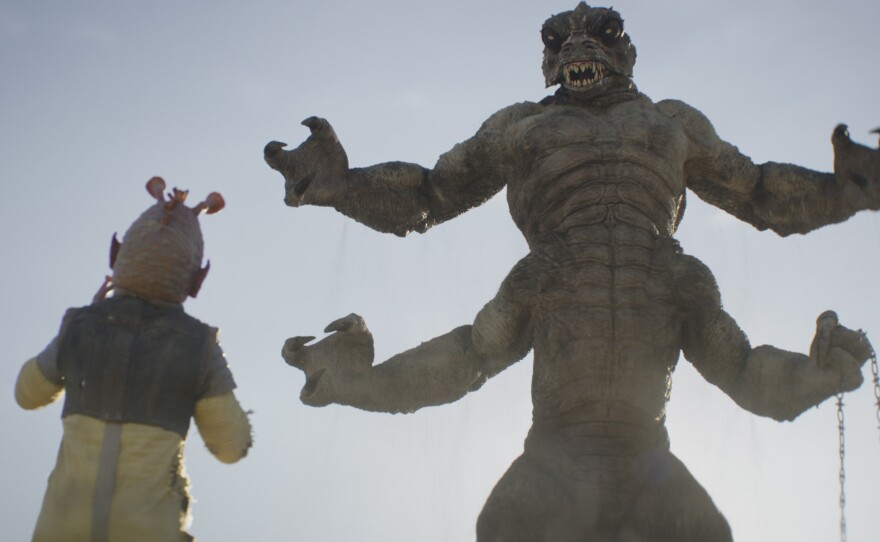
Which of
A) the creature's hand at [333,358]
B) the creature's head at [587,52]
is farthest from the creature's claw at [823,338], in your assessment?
→ the creature's hand at [333,358]

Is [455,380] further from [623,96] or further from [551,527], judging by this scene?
[623,96]

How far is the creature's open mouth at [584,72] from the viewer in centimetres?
772

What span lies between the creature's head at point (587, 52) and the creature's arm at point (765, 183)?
0.40 meters

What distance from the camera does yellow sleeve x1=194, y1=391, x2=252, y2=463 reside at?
550 centimetres

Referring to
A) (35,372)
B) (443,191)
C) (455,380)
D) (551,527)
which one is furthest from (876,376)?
(35,372)

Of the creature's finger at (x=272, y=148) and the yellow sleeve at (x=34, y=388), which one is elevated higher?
the creature's finger at (x=272, y=148)

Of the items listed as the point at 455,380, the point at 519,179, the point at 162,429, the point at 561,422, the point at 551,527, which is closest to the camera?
the point at 162,429

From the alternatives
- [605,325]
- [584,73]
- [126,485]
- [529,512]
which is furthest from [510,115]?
[126,485]

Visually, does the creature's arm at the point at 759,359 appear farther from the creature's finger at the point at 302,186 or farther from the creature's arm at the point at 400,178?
the creature's finger at the point at 302,186

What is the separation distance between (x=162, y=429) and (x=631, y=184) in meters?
3.18

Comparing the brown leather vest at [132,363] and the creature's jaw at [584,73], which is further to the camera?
the creature's jaw at [584,73]

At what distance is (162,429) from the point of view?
5301mm

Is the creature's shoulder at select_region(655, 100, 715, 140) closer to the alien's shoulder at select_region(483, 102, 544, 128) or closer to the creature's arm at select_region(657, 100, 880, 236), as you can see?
the creature's arm at select_region(657, 100, 880, 236)

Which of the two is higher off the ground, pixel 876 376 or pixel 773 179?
pixel 773 179
